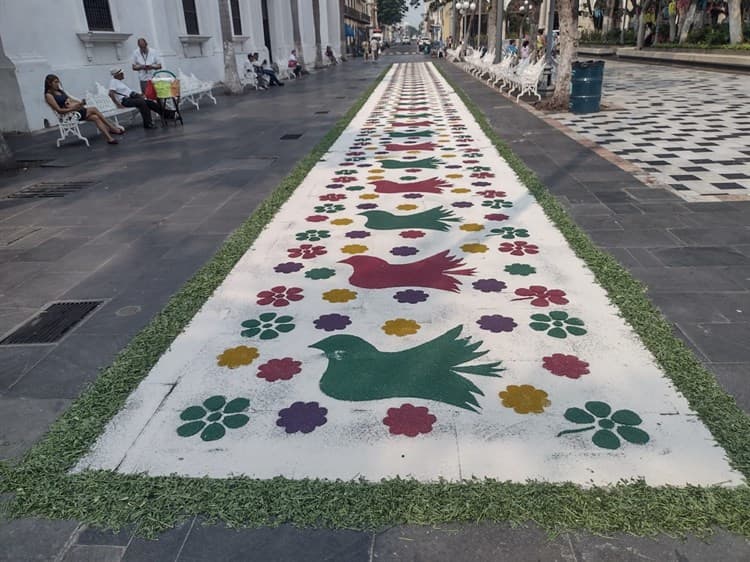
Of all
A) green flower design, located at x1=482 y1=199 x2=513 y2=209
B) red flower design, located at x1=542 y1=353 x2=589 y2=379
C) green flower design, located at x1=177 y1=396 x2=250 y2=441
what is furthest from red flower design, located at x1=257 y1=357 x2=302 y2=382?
green flower design, located at x1=482 y1=199 x2=513 y2=209

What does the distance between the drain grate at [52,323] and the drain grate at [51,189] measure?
12.1 feet

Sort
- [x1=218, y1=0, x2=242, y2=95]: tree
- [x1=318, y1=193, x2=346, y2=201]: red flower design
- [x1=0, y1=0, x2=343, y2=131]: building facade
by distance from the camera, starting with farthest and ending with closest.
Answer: [x1=218, y1=0, x2=242, y2=95]: tree → [x1=0, y1=0, x2=343, y2=131]: building facade → [x1=318, y1=193, x2=346, y2=201]: red flower design

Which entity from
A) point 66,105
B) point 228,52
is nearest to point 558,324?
point 66,105

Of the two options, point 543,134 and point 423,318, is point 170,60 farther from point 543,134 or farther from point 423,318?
point 423,318

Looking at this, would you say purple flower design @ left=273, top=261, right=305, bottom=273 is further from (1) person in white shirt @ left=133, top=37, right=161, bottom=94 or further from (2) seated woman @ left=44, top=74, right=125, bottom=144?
(1) person in white shirt @ left=133, top=37, right=161, bottom=94

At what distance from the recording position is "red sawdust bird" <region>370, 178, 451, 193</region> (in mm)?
6789

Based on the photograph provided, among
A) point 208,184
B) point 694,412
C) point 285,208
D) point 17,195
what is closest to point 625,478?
→ point 694,412

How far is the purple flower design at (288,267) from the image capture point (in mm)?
4555

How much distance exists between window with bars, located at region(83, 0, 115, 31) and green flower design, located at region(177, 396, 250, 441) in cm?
1378

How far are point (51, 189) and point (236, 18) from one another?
18779mm

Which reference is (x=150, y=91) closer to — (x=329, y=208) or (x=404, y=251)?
(x=329, y=208)

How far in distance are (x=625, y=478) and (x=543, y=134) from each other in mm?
8697

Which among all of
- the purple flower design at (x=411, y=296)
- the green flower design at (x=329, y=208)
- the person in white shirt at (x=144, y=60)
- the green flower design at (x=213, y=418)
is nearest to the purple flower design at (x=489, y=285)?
the purple flower design at (x=411, y=296)

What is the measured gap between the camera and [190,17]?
19.0 meters
